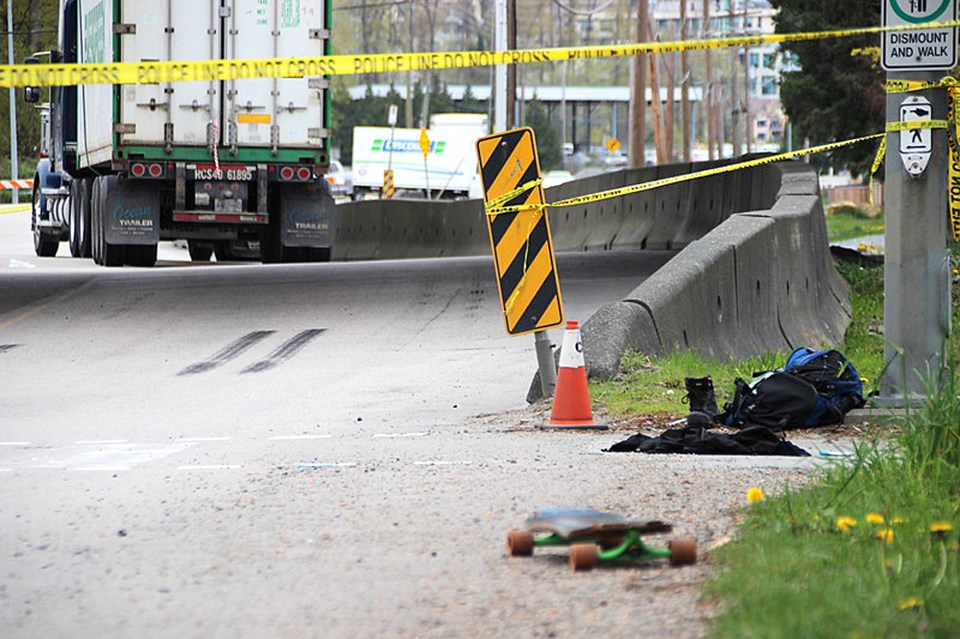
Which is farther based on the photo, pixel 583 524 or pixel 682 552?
pixel 583 524

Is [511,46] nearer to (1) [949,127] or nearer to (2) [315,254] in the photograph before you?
(2) [315,254]

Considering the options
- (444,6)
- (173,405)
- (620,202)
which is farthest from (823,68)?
(444,6)

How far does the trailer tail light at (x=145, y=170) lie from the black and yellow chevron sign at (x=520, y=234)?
1169 cm

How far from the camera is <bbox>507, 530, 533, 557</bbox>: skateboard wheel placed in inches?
213

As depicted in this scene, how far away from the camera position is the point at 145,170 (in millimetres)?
20891

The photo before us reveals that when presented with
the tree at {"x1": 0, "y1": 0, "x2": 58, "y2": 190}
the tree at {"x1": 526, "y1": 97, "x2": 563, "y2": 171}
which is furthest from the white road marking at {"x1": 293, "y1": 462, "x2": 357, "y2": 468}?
the tree at {"x1": 526, "y1": 97, "x2": 563, "y2": 171}

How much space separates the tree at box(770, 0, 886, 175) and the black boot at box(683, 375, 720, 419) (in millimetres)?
31783

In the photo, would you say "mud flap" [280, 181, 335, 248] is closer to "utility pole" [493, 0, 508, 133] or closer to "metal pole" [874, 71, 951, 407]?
"metal pole" [874, 71, 951, 407]

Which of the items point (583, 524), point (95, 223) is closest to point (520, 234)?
point (583, 524)

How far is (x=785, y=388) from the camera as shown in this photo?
887cm

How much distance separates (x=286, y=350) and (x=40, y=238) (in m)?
17.5

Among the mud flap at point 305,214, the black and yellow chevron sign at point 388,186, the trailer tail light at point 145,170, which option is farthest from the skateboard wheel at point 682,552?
the black and yellow chevron sign at point 388,186

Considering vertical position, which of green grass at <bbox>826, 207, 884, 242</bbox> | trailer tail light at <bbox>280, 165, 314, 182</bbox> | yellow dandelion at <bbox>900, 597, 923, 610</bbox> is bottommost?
green grass at <bbox>826, 207, 884, 242</bbox>

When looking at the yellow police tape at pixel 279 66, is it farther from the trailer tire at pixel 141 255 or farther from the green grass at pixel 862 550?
the trailer tire at pixel 141 255
